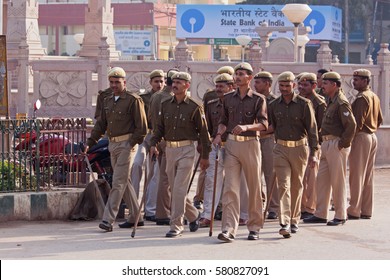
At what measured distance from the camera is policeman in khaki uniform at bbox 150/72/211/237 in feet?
40.8

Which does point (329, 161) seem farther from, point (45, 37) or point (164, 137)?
point (45, 37)

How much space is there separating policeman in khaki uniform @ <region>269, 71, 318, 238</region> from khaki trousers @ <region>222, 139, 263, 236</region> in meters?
0.55

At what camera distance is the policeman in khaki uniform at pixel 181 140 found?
1242cm

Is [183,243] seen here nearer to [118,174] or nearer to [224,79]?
[118,174]

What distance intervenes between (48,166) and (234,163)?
9.39ft

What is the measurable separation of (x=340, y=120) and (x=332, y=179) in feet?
2.36

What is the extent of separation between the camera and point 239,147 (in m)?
12.1

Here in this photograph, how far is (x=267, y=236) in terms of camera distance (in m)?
12.5

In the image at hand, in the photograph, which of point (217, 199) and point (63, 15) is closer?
point (217, 199)

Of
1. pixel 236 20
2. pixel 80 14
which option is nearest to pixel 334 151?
pixel 236 20

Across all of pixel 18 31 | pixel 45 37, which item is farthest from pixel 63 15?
pixel 18 31

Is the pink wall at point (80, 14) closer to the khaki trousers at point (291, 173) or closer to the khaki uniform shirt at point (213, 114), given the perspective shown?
the khaki uniform shirt at point (213, 114)

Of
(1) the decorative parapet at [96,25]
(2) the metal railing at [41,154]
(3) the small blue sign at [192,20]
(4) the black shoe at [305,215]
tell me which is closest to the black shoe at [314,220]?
(4) the black shoe at [305,215]

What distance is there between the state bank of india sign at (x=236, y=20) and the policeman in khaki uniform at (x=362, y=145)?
60.0 meters
